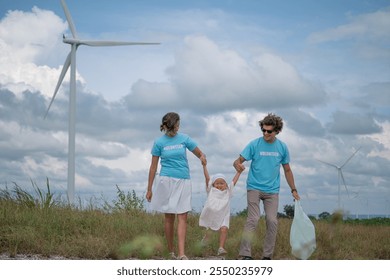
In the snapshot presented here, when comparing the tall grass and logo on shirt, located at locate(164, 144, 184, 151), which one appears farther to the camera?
the tall grass

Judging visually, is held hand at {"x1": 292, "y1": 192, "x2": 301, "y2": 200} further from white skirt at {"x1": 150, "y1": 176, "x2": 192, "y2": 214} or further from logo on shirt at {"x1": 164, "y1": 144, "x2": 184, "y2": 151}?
logo on shirt at {"x1": 164, "y1": 144, "x2": 184, "y2": 151}

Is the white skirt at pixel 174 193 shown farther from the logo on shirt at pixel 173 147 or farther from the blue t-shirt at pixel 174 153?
the logo on shirt at pixel 173 147

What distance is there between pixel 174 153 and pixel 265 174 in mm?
1336

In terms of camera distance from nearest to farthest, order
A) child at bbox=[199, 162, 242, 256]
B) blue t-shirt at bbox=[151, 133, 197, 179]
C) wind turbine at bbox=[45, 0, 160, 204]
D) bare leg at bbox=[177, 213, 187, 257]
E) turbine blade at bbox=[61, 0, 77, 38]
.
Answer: bare leg at bbox=[177, 213, 187, 257] → blue t-shirt at bbox=[151, 133, 197, 179] → child at bbox=[199, 162, 242, 256] → wind turbine at bbox=[45, 0, 160, 204] → turbine blade at bbox=[61, 0, 77, 38]

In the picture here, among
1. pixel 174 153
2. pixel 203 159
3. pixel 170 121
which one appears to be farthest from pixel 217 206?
pixel 170 121

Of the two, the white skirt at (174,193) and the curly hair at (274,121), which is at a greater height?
the curly hair at (274,121)

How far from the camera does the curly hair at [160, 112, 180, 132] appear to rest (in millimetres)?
7637

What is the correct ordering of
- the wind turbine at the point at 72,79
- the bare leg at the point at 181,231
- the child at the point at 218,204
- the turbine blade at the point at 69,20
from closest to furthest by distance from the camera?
the bare leg at the point at 181,231
the child at the point at 218,204
the wind turbine at the point at 72,79
the turbine blade at the point at 69,20

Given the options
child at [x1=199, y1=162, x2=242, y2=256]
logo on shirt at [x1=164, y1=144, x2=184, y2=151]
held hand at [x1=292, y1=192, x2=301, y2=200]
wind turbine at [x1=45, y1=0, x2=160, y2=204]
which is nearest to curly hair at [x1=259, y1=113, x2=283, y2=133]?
held hand at [x1=292, y1=192, x2=301, y2=200]

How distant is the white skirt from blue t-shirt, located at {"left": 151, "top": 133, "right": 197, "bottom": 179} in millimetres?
82

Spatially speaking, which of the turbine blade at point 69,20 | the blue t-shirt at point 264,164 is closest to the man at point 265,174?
the blue t-shirt at point 264,164

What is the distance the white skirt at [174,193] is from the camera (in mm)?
7652

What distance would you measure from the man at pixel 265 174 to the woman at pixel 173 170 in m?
0.76

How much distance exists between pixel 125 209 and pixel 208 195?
168 inches
